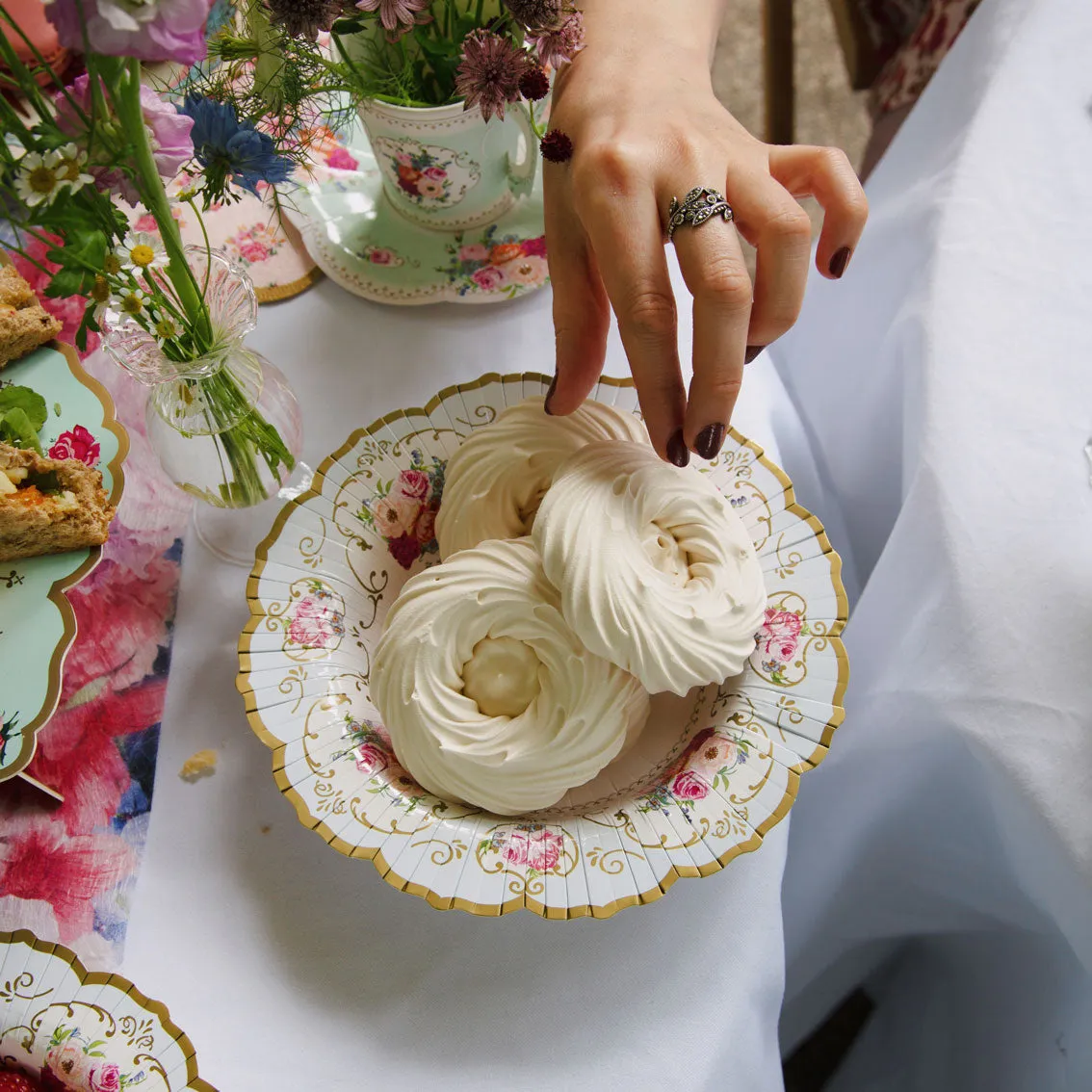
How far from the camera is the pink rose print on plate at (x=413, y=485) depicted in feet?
2.29

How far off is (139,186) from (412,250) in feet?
1.25

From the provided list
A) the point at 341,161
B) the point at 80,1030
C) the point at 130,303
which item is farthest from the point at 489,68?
the point at 80,1030

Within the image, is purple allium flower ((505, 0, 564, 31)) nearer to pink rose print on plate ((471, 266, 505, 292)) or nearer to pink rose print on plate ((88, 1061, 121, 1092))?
pink rose print on plate ((471, 266, 505, 292))

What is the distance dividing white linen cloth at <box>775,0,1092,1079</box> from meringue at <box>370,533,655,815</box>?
0.79ft

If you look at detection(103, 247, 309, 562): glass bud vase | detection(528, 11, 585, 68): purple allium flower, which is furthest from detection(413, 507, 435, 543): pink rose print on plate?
detection(528, 11, 585, 68): purple allium flower

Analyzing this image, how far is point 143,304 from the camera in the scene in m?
0.57

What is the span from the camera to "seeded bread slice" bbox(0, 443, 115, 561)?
1.96ft

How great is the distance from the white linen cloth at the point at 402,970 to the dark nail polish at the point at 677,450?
259 mm

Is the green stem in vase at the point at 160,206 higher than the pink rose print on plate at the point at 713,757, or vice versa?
the green stem in vase at the point at 160,206

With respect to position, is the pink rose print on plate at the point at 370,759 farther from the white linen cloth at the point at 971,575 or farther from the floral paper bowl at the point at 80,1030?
the white linen cloth at the point at 971,575

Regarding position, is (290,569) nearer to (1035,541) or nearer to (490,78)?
(490,78)

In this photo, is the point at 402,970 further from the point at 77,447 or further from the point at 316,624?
the point at 77,447

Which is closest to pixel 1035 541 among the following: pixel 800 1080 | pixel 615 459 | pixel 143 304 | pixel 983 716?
pixel 983 716

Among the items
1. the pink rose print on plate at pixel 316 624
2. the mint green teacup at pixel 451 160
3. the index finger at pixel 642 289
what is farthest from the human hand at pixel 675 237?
the pink rose print on plate at pixel 316 624
